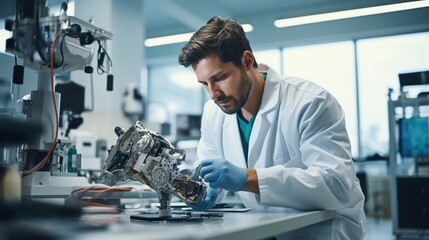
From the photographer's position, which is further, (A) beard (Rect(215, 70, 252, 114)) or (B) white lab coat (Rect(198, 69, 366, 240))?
(A) beard (Rect(215, 70, 252, 114))

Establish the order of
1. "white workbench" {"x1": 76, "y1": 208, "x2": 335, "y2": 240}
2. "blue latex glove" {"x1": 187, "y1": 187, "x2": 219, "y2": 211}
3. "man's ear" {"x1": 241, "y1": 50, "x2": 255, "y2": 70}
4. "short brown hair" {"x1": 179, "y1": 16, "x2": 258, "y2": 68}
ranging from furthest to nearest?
"man's ear" {"x1": 241, "y1": 50, "x2": 255, "y2": 70}, "short brown hair" {"x1": 179, "y1": 16, "x2": 258, "y2": 68}, "blue latex glove" {"x1": 187, "y1": 187, "x2": 219, "y2": 211}, "white workbench" {"x1": 76, "y1": 208, "x2": 335, "y2": 240}

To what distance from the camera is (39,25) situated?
1.07 metres

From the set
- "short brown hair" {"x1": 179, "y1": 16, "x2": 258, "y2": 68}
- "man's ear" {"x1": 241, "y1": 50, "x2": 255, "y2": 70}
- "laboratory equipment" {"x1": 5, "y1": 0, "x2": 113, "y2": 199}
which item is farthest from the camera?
"man's ear" {"x1": 241, "y1": 50, "x2": 255, "y2": 70}

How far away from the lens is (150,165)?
1.13 meters

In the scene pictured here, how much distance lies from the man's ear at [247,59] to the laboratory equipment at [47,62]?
1.67 feet

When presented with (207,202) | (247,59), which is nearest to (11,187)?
(207,202)

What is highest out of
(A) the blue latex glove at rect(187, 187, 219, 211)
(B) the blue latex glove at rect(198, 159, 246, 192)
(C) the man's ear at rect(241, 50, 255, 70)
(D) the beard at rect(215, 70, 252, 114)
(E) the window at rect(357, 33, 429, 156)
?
(E) the window at rect(357, 33, 429, 156)

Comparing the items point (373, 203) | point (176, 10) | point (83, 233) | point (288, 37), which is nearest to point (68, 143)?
point (83, 233)

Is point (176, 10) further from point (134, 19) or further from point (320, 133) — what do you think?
point (320, 133)

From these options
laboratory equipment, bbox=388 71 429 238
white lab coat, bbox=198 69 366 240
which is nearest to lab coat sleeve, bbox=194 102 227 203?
white lab coat, bbox=198 69 366 240

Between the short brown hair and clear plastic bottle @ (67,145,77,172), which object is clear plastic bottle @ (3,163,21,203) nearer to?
clear plastic bottle @ (67,145,77,172)

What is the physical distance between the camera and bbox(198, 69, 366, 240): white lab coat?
4.18 ft

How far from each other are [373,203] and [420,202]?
2936mm

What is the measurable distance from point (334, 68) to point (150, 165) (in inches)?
235
